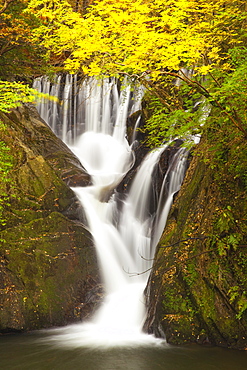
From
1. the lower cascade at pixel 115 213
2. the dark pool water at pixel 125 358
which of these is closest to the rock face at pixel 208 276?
the dark pool water at pixel 125 358

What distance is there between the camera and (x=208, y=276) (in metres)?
6.16

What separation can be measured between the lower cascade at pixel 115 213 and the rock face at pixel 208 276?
0.69 m

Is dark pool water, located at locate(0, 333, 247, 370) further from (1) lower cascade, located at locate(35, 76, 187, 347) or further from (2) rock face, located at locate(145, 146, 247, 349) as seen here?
(1) lower cascade, located at locate(35, 76, 187, 347)

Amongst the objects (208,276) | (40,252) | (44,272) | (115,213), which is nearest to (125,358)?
(208,276)

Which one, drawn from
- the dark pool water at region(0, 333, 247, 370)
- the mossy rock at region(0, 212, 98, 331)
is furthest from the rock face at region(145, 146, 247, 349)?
the mossy rock at region(0, 212, 98, 331)

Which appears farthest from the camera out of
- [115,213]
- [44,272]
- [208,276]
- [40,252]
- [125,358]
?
[115,213]

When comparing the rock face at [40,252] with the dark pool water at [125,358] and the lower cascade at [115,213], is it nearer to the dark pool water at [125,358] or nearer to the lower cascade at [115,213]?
the lower cascade at [115,213]

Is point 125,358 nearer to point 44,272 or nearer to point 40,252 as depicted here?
point 44,272

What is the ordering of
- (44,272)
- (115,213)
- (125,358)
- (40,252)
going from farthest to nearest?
(115,213)
(40,252)
(44,272)
(125,358)

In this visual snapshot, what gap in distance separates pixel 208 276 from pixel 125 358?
1.88m

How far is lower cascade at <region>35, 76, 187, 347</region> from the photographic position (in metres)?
7.47

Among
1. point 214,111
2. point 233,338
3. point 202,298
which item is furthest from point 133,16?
point 233,338

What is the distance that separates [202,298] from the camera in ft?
20.1

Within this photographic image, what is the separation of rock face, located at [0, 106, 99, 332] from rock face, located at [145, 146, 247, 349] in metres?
2.16
